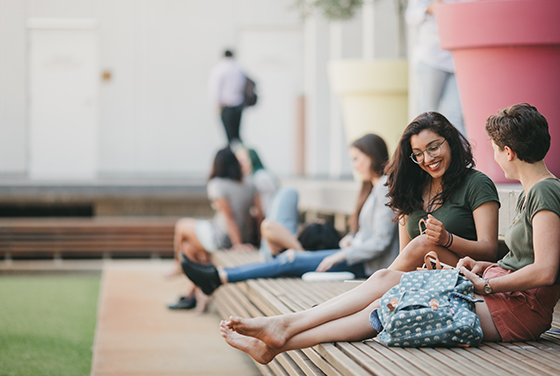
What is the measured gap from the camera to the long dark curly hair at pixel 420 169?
250 centimetres

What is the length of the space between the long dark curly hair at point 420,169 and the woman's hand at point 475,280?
0.42 m

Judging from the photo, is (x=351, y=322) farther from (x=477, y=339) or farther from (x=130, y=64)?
(x=130, y=64)

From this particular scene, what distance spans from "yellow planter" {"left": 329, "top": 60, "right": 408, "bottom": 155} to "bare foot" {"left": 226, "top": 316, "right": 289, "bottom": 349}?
3.38m

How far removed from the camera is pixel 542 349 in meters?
2.06

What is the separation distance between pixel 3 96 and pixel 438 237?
11382 millimetres

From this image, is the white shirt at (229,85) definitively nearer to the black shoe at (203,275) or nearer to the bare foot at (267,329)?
the black shoe at (203,275)

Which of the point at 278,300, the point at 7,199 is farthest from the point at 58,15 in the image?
the point at 278,300

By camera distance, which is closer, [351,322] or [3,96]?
[351,322]

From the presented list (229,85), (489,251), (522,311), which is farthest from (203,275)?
(229,85)

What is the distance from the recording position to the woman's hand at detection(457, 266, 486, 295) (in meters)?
2.11

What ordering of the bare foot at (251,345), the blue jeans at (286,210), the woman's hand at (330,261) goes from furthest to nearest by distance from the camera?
the blue jeans at (286,210) → the woman's hand at (330,261) → the bare foot at (251,345)

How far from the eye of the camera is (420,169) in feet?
8.59

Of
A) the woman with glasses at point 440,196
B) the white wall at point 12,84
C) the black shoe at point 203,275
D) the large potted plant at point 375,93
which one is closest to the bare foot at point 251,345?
the woman with glasses at point 440,196

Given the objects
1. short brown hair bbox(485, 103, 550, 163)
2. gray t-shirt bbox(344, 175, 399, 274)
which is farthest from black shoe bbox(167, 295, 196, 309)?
short brown hair bbox(485, 103, 550, 163)
